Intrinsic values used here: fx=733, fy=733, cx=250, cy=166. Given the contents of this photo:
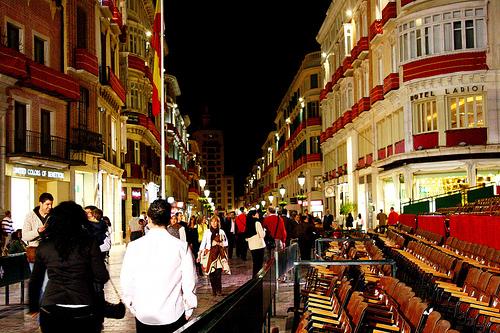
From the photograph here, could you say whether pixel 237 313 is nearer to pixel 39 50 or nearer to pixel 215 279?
pixel 215 279

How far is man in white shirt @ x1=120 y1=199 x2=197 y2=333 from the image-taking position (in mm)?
6262

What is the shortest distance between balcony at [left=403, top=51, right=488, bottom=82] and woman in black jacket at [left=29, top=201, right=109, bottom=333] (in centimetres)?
3181

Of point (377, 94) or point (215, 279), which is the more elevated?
point (377, 94)

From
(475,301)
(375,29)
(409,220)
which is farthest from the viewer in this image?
(375,29)

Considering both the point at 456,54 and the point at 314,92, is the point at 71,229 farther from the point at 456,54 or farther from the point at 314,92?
the point at 314,92

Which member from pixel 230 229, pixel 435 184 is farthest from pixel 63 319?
pixel 435 184

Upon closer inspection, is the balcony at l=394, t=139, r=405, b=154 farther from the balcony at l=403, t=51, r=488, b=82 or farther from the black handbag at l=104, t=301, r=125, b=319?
the black handbag at l=104, t=301, r=125, b=319

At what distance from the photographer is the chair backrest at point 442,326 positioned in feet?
18.2

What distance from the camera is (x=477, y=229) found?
62.6 ft

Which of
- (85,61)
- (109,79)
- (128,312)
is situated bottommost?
(128,312)

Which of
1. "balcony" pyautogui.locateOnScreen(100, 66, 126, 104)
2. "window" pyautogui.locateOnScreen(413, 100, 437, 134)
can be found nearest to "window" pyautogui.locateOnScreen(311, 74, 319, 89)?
"balcony" pyautogui.locateOnScreen(100, 66, 126, 104)

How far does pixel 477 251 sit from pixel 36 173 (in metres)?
20.4

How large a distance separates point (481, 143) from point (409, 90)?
4922 millimetres

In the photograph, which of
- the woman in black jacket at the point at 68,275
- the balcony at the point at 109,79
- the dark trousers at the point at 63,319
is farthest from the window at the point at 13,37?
the dark trousers at the point at 63,319
